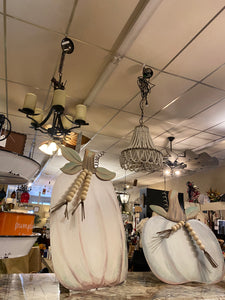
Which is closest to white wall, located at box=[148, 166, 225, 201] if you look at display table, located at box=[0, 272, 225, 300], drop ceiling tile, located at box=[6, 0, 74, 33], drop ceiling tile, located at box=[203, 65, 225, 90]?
drop ceiling tile, located at box=[203, 65, 225, 90]

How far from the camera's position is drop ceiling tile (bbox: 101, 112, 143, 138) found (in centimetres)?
360

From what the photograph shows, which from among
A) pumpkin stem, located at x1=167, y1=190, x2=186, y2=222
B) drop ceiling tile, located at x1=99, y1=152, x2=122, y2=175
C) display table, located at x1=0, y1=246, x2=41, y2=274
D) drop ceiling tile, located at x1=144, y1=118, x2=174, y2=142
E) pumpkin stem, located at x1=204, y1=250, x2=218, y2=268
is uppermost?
drop ceiling tile, located at x1=144, y1=118, x2=174, y2=142

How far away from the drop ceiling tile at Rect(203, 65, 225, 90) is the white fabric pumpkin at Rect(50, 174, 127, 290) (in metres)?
2.36

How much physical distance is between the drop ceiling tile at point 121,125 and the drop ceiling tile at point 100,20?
59.7 inches

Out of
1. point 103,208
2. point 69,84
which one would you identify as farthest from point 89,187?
point 69,84

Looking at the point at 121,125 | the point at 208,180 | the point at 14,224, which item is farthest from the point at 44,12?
the point at 208,180

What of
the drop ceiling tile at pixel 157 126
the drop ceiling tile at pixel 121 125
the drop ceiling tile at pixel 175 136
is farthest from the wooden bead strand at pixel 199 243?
the drop ceiling tile at pixel 175 136

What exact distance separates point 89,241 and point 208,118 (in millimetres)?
3377

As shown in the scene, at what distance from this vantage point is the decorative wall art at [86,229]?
0.56 m

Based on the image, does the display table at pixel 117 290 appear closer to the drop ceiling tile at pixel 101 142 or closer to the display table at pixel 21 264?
the display table at pixel 21 264

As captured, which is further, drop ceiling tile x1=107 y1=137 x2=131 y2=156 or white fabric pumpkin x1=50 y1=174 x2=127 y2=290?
drop ceiling tile x1=107 y1=137 x2=131 y2=156

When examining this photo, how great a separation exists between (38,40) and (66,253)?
86.2 inches

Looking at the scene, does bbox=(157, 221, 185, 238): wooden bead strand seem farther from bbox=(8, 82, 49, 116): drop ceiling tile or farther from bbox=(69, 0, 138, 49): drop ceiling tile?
bbox=(8, 82, 49, 116): drop ceiling tile

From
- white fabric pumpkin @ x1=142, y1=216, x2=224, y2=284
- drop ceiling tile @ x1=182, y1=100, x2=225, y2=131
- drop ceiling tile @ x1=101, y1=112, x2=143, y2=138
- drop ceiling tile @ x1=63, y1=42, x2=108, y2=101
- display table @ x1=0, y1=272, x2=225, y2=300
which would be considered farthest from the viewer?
drop ceiling tile @ x1=101, y1=112, x2=143, y2=138
